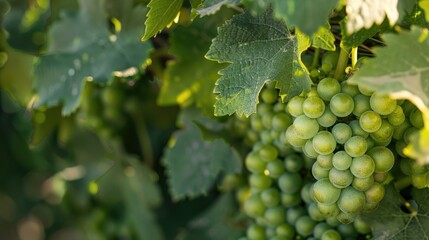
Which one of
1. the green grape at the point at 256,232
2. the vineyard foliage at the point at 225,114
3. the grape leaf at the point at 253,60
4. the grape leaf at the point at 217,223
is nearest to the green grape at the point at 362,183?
the vineyard foliage at the point at 225,114

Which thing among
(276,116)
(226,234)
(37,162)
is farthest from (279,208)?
(37,162)

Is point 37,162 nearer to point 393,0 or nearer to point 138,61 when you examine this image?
point 138,61

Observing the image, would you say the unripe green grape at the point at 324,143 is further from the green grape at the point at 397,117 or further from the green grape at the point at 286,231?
the green grape at the point at 286,231

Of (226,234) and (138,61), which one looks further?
(226,234)

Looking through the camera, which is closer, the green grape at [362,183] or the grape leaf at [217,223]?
the green grape at [362,183]

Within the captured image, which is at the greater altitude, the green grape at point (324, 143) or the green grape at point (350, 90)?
the green grape at point (350, 90)

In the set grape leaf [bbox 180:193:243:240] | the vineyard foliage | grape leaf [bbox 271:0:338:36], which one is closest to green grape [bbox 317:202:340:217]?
the vineyard foliage

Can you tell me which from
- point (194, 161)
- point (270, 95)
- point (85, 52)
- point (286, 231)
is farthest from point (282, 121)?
point (85, 52)
